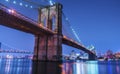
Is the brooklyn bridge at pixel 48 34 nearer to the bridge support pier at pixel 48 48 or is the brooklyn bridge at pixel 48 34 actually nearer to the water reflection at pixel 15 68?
the bridge support pier at pixel 48 48

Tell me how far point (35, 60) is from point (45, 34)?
4736mm

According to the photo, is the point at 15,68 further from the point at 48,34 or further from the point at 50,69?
the point at 50,69

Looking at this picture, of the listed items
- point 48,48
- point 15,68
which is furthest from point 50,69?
point 15,68

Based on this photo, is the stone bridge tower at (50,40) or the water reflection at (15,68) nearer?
the water reflection at (15,68)

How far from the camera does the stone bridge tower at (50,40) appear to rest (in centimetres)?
2905

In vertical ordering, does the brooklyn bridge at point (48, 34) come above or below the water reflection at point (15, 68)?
above

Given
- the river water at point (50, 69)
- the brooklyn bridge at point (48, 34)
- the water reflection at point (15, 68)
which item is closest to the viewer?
the river water at point (50, 69)

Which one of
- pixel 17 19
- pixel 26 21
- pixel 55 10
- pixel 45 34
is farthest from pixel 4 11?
pixel 55 10

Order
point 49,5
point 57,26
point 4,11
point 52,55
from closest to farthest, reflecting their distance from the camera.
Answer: point 4,11, point 52,55, point 57,26, point 49,5

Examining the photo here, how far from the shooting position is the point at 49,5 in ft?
111

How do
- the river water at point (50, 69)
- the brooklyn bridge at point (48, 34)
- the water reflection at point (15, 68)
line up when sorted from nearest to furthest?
the river water at point (50, 69) → the water reflection at point (15, 68) → the brooklyn bridge at point (48, 34)

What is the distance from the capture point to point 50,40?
29.7 m

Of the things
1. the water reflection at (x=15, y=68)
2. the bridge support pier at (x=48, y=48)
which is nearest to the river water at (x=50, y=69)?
the water reflection at (x=15, y=68)

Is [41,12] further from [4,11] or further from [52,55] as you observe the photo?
[4,11]
